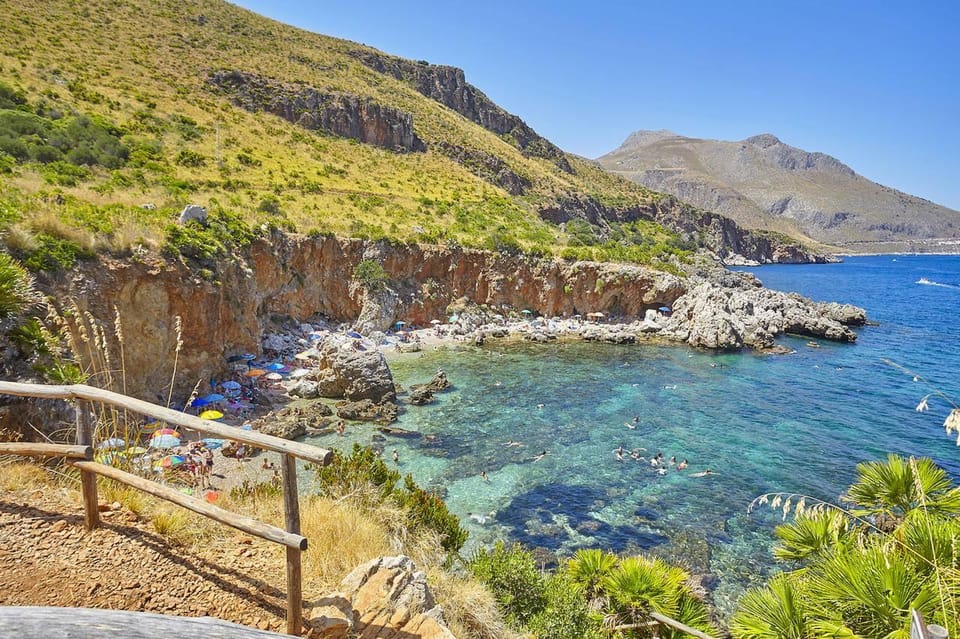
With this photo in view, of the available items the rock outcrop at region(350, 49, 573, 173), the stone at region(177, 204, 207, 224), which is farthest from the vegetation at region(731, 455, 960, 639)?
the rock outcrop at region(350, 49, 573, 173)

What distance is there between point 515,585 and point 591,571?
2.04 m

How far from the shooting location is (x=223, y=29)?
7000cm

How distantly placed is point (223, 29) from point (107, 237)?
71002 mm

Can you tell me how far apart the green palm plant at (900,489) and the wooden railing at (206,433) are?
289 inches

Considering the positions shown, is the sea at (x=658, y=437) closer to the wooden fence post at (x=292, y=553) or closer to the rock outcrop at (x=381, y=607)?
the rock outcrop at (x=381, y=607)

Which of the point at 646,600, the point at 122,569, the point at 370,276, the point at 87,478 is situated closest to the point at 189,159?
the point at 370,276

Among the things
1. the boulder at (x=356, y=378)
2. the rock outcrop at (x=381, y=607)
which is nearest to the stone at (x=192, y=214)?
the boulder at (x=356, y=378)

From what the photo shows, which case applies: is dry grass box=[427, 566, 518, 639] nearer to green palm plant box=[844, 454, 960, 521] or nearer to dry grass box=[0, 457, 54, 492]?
dry grass box=[0, 457, 54, 492]

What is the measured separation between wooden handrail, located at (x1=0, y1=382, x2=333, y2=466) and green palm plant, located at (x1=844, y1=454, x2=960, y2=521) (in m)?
7.31

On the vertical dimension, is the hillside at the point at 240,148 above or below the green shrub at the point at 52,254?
above

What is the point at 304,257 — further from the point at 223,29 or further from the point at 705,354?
the point at 223,29

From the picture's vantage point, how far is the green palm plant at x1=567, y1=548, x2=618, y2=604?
864 centimetres

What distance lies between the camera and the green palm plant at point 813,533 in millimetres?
6512

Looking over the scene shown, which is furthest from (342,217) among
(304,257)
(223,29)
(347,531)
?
(223,29)
